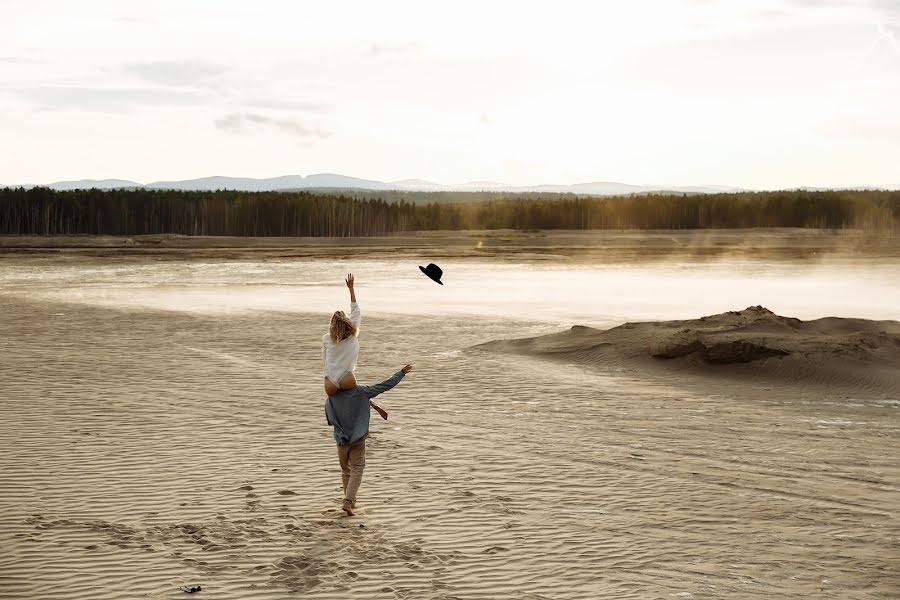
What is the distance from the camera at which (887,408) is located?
601 inches

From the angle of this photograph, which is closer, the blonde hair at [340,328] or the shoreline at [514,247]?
the blonde hair at [340,328]

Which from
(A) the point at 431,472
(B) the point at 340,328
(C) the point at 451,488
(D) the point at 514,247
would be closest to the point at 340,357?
(B) the point at 340,328

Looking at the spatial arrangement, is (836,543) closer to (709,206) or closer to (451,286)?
(451,286)

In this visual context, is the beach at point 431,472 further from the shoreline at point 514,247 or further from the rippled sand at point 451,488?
the shoreline at point 514,247

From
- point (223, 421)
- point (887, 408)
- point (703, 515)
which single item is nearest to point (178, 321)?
point (223, 421)

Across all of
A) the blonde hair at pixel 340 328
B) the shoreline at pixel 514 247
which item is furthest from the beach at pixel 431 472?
the shoreline at pixel 514 247

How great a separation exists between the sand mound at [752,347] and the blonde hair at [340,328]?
10953 mm

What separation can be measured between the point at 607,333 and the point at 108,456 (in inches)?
486

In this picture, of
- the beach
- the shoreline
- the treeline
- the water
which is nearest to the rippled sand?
the beach

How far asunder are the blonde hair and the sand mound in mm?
10953

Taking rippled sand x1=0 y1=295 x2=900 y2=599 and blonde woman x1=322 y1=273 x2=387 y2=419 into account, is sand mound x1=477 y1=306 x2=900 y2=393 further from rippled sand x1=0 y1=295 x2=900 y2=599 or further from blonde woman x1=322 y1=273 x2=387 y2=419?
blonde woman x1=322 y1=273 x2=387 y2=419

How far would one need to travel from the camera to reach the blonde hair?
8900 mm

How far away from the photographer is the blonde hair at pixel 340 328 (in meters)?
8.90

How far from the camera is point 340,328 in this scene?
894 cm
